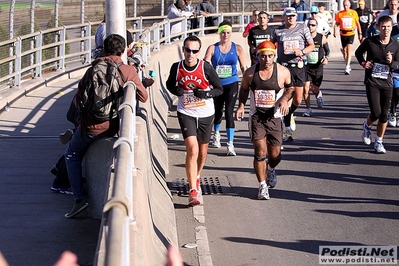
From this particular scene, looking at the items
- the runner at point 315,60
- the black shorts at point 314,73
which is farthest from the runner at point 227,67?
the black shorts at point 314,73

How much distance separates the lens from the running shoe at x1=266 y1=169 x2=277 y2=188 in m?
10.2

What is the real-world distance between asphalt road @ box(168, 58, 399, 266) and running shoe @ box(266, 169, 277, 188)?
12 cm

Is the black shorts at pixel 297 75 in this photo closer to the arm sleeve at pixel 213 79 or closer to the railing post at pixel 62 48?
the arm sleeve at pixel 213 79

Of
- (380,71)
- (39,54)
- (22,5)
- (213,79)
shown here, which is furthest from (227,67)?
(22,5)

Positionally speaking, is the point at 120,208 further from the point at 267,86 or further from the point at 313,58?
the point at 313,58

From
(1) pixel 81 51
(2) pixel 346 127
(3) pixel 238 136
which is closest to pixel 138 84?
(3) pixel 238 136

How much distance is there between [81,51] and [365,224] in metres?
15.6

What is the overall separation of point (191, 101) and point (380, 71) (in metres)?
3.69

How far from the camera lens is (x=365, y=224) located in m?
8.65

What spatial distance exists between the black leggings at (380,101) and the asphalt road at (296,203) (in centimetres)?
62

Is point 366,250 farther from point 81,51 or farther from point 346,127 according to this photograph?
point 81,51

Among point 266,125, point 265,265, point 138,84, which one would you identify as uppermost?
point 138,84

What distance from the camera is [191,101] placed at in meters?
9.81

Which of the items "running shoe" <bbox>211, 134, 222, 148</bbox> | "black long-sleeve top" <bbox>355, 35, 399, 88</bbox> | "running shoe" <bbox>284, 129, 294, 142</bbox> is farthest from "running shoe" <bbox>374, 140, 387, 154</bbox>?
"running shoe" <bbox>211, 134, 222, 148</bbox>
